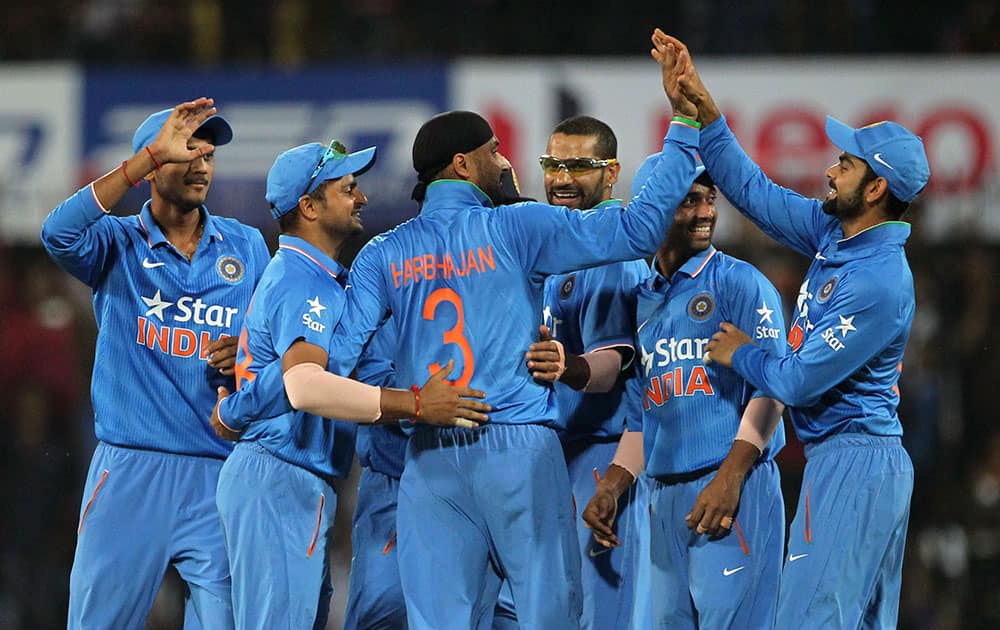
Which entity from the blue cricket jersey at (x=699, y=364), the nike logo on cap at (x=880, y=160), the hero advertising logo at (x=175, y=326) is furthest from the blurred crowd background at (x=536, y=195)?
the hero advertising logo at (x=175, y=326)

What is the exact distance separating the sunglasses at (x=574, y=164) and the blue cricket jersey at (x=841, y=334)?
1.83 feet

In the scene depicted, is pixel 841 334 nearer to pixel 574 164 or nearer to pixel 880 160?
pixel 880 160

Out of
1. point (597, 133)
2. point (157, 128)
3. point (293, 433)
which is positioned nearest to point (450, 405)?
point (293, 433)

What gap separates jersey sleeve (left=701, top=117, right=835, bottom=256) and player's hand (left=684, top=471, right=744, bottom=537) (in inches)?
47.3

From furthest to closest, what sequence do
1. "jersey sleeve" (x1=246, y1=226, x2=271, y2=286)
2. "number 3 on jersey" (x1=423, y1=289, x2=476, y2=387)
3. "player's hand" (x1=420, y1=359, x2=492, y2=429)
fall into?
"jersey sleeve" (x1=246, y1=226, x2=271, y2=286) < "number 3 on jersey" (x1=423, y1=289, x2=476, y2=387) < "player's hand" (x1=420, y1=359, x2=492, y2=429)

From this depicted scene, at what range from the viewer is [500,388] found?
560cm

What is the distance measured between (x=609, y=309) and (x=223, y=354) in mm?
1819

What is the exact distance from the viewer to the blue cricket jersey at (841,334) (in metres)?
5.70

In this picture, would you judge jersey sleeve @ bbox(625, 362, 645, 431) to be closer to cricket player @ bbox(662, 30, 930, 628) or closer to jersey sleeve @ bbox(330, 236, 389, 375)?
cricket player @ bbox(662, 30, 930, 628)

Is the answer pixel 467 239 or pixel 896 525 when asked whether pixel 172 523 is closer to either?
pixel 467 239

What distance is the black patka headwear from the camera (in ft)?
19.0

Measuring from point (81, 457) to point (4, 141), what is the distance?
3666 millimetres

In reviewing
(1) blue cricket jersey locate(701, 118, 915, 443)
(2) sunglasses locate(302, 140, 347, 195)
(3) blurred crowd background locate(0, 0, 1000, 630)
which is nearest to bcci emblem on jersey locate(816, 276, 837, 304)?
(1) blue cricket jersey locate(701, 118, 915, 443)

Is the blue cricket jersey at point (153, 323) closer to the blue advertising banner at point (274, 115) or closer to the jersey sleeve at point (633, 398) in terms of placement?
the jersey sleeve at point (633, 398)
